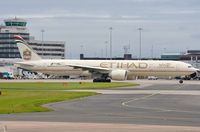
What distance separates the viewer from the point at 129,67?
313 feet

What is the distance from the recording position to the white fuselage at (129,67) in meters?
95.2

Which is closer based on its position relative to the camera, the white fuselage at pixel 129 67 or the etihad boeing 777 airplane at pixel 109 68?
the etihad boeing 777 airplane at pixel 109 68

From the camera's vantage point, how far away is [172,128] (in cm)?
2194

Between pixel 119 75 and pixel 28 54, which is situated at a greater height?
pixel 28 54

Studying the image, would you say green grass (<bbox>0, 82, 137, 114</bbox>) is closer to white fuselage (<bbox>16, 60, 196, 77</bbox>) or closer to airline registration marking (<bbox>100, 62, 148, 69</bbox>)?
airline registration marking (<bbox>100, 62, 148, 69</bbox>)

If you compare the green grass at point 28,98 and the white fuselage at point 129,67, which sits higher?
the white fuselage at point 129,67

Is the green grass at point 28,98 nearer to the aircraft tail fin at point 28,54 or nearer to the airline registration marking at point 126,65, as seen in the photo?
the airline registration marking at point 126,65

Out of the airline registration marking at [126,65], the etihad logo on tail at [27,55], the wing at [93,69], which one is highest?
the etihad logo on tail at [27,55]

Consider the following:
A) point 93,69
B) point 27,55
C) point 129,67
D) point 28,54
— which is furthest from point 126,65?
point 27,55

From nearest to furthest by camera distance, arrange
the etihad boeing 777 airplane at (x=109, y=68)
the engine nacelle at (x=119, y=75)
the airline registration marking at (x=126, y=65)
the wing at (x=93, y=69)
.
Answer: the engine nacelle at (x=119, y=75), the wing at (x=93, y=69), the etihad boeing 777 airplane at (x=109, y=68), the airline registration marking at (x=126, y=65)

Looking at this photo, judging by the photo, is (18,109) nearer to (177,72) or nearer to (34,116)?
(34,116)

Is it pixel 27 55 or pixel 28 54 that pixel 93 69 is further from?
pixel 27 55

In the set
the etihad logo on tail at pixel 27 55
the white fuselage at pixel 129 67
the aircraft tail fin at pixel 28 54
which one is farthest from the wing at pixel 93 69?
the etihad logo on tail at pixel 27 55

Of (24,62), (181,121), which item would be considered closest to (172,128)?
(181,121)
